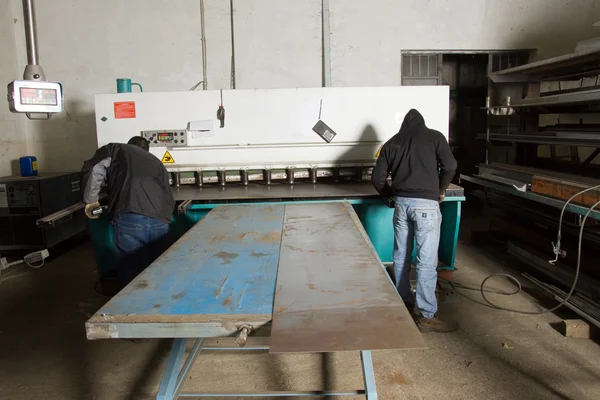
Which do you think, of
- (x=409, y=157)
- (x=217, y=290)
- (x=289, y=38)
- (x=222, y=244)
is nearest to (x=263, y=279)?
(x=217, y=290)

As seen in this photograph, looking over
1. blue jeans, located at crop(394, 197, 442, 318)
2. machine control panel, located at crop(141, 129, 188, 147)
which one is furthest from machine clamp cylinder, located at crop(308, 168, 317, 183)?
machine control panel, located at crop(141, 129, 188, 147)

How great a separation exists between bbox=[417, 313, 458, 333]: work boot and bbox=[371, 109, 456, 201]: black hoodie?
2.23 ft

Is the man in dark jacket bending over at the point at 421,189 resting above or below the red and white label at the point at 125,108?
below

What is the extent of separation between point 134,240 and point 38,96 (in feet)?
3.40

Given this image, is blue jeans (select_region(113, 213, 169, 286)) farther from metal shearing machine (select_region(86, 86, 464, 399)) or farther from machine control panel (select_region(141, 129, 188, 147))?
machine control panel (select_region(141, 129, 188, 147))

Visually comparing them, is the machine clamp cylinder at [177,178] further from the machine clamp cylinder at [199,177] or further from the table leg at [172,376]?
the table leg at [172,376]

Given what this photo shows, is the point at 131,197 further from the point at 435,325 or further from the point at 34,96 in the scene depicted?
Result: the point at 435,325

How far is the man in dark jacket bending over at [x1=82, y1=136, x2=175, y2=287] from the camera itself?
7.47ft

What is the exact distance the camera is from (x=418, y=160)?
2.34m

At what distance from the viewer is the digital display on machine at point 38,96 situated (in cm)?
148

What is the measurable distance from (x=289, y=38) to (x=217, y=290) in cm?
356

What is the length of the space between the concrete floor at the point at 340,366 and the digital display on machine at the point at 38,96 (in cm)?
124

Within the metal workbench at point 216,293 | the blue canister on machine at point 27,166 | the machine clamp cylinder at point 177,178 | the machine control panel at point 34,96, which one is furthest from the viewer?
the blue canister on machine at point 27,166

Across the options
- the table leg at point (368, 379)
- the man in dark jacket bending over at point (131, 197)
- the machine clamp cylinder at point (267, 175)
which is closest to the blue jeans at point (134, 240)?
the man in dark jacket bending over at point (131, 197)
